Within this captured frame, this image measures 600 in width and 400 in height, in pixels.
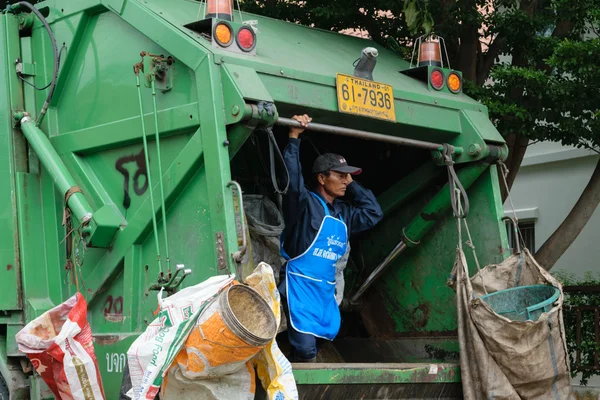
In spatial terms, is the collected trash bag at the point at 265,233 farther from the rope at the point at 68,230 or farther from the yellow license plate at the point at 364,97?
the rope at the point at 68,230

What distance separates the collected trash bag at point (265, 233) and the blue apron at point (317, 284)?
0.07 metres

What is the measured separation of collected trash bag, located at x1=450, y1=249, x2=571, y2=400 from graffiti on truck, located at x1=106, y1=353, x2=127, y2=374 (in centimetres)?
148

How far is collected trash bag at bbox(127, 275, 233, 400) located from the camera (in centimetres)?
312

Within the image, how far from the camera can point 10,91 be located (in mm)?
4492

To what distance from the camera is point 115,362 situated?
12.6ft

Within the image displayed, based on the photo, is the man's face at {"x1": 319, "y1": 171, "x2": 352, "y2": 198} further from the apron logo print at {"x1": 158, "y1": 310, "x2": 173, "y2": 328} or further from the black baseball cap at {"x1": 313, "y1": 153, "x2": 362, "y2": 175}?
the apron logo print at {"x1": 158, "y1": 310, "x2": 173, "y2": 328}

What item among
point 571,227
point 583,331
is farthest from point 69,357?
point 583,331

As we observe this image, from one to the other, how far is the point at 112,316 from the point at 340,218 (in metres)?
1.28

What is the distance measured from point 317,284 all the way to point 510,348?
100 cm

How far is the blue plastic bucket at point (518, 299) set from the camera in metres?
4.20

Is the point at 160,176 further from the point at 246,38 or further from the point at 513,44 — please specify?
the point at 513,44

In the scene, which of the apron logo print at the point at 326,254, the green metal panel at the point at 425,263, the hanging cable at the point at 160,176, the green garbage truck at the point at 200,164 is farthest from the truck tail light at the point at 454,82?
the hanging cable at the point at 160,176

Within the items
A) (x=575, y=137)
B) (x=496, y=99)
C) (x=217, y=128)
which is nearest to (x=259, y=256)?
(x=217, y=128)

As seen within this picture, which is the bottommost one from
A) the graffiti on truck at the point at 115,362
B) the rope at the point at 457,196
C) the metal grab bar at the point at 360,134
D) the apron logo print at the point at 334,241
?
the graffiti on truck at the point at 115,362
